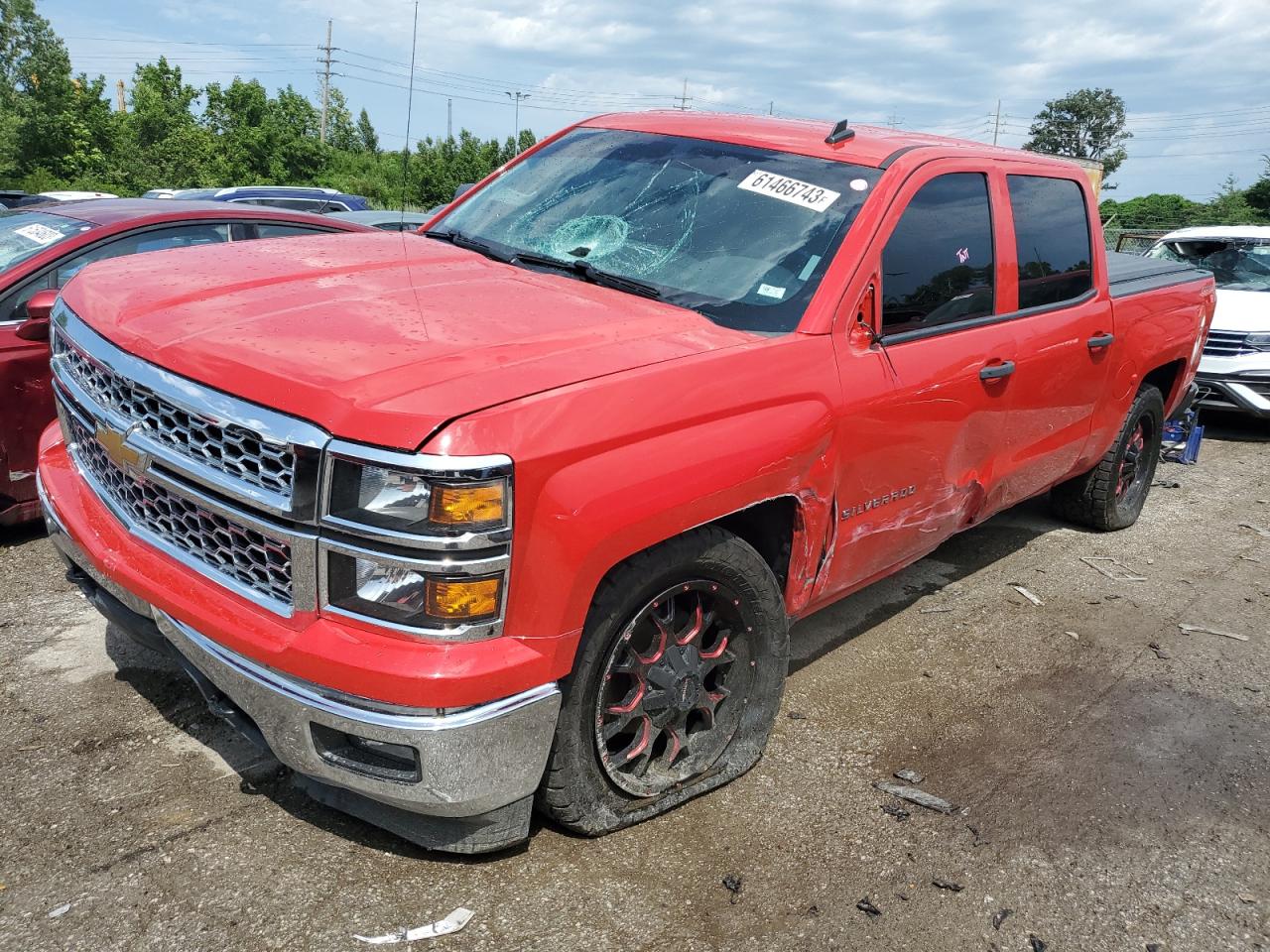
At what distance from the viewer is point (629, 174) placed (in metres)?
3.74

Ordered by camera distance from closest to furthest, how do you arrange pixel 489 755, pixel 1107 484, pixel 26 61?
pixel 489 755, pixel 1107 484, pixel 26 61

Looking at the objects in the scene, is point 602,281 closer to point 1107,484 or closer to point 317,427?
point 317,427

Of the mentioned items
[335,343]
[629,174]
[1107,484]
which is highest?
[629,174]

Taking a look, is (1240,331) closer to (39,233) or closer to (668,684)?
(668,684)

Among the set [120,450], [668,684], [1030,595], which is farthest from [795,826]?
[1030,595]

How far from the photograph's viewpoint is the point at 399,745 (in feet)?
7.43

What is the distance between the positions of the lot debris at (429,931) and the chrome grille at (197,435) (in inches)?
42.4

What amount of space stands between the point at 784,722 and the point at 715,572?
3.42 feet

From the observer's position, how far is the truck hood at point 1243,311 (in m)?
8.54

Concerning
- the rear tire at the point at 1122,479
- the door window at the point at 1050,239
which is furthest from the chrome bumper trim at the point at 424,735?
the rear tire at the point at 1122,479

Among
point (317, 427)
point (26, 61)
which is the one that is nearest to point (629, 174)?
point (317, 427)

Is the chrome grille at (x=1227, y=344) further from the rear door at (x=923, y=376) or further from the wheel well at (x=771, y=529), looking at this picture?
the wheel well at (x=771, y=529)

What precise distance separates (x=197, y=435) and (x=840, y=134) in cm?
→ 243

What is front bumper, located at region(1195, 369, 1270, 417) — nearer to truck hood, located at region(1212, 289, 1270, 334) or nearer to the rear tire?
truck hood, located at region(1212, 289, 1270, 334)
